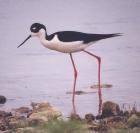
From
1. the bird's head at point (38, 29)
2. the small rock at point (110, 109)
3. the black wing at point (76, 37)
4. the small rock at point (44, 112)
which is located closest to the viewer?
the small rock at point (44, 112)

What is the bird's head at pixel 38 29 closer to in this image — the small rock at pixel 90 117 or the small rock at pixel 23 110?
the small rock at pixel 23 110

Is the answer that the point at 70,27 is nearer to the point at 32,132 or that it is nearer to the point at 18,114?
the point at 18,114

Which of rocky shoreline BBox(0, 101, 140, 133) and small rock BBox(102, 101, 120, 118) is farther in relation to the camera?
small rock BBox(102, 101, 120, 118)

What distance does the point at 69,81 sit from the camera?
22.6 feet

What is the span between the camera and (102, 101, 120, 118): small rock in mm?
5723

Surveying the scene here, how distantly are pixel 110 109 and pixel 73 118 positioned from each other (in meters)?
0.79

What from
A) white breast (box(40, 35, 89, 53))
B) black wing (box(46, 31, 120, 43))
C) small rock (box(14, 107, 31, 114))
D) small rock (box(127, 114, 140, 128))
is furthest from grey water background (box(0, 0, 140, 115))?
small rock (box(127, 114, 140, 128))

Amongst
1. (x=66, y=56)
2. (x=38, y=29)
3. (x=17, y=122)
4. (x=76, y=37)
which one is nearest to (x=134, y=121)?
(x=17, y=122)

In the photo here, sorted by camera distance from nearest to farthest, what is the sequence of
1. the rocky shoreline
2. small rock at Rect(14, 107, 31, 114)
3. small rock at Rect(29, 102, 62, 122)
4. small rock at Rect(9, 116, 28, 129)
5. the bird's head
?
the rocky shoreline → small rock at Rect(9, 116, 28, 129) → small rock at Rect(29, 102, 62, 122) → small rock at Rect(14, 107, 31, 114) → the bird's head

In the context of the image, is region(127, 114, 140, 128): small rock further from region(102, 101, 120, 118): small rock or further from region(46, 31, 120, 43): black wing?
region(46, 31, 120, 43): black wing

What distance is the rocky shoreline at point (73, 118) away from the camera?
524 centimetres

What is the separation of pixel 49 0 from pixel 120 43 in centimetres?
175

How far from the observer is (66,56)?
7582 mm

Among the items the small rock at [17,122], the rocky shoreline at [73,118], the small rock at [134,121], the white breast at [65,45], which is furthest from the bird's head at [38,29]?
the small rock at [134,121]
